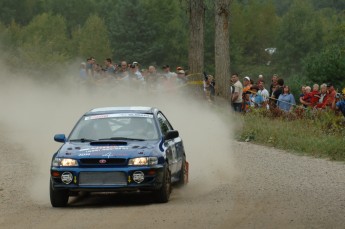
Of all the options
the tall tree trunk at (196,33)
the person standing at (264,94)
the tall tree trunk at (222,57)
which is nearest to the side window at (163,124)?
the person standing at (264,94)

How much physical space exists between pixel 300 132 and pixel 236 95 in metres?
5.57

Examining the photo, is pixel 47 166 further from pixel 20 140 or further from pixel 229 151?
pixel 20 140

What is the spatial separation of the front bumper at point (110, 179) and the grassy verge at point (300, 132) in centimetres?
853

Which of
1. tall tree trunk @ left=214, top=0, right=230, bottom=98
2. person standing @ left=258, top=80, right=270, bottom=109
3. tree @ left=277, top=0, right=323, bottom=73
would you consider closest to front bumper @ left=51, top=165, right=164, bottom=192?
person standing @ left=258, top=80, right=270, bottom=109

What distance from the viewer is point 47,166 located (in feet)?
64.6

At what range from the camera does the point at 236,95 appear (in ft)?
96.2

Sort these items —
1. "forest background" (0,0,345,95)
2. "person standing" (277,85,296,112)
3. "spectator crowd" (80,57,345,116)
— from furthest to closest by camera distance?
"forest background" (0,0,345,95) → "person standing" (277,85,296,112) → "spectator crowd" (80,57,345,116)

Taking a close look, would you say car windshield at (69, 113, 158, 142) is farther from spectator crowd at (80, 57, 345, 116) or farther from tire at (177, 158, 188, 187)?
spectator crowd at (80, 57, 345, 116)

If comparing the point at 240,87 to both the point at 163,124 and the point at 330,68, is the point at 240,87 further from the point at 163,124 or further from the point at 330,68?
the point at 330,68

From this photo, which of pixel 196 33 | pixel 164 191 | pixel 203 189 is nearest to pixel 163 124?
pixel 203 189

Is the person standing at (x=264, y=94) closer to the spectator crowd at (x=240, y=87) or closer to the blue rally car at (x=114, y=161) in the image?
the spectator crowd at (x=240, y=87)

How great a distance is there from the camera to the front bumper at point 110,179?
13.0 m

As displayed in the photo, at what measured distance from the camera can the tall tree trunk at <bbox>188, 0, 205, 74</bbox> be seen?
31.2 meters

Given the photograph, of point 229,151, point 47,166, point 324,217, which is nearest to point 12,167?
point 47,166
